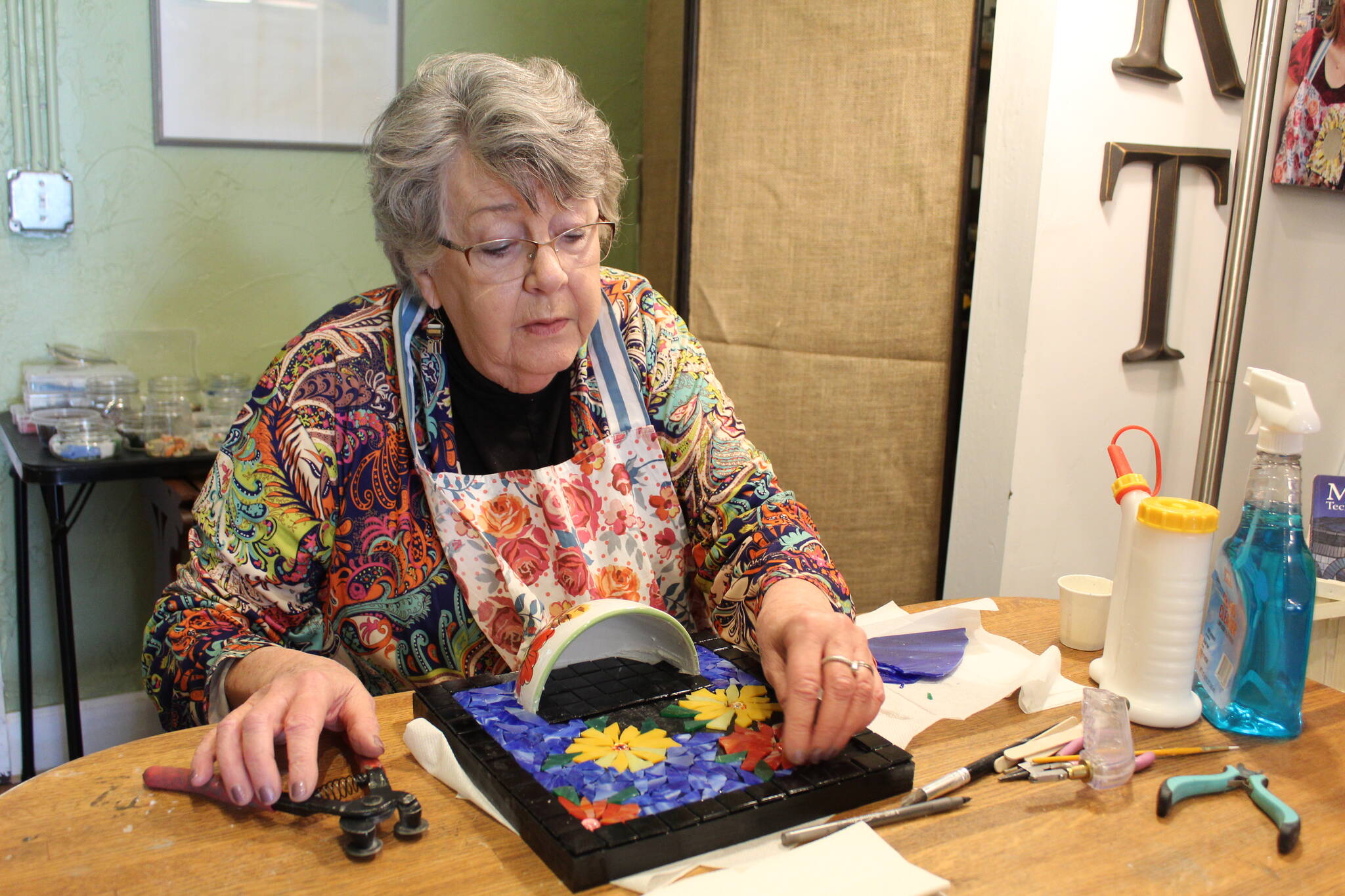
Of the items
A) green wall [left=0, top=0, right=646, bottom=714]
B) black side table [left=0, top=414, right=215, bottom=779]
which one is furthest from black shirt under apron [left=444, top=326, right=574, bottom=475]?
green wall [left=0, top=0, right=646, bottom=714]

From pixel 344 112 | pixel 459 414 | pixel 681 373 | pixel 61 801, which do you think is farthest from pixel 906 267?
pixel 61 801

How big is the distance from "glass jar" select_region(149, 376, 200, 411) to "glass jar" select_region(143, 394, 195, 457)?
0.04 metres

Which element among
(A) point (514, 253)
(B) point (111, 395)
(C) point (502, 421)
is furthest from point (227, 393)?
(A) point (514, 253)

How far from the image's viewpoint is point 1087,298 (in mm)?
2070

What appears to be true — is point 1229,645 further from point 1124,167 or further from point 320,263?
point 320,263

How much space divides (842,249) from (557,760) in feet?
4.99

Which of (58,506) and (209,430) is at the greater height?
(209,430)

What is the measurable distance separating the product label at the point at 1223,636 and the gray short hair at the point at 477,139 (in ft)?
2.81

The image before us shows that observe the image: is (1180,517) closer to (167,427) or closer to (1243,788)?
(1243,788)

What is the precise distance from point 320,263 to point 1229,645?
7.52 feet

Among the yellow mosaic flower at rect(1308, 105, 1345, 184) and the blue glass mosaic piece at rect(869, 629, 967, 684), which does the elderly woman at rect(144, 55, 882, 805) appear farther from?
the yellow mosaic flower at rect(1308, 105, 1345, 184)

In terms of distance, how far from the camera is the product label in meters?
1.06

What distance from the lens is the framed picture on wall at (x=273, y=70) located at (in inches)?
95.3

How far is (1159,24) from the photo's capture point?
1.98 meters
